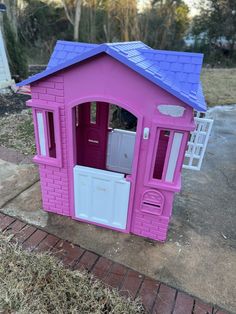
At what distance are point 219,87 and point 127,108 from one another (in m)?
8.58

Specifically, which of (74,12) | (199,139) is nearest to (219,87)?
(199,139)

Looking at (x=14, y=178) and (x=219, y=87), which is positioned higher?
(x=219, y=87)

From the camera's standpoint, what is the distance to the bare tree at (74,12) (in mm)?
15080

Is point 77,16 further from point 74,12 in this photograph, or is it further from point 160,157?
point 160,157

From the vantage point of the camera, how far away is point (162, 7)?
15336 mm

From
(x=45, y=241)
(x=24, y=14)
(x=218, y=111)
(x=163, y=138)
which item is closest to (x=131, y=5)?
(x=24, y=14)

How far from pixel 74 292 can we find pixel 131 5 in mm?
15872

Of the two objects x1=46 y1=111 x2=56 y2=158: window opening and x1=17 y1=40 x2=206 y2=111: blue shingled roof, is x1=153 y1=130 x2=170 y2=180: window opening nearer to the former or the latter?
x1=17 y1=40 x2=206 y2=111: blue shingled roof

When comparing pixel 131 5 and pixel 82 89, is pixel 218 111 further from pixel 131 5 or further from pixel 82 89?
pixel 131 5

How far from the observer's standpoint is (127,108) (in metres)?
2.30

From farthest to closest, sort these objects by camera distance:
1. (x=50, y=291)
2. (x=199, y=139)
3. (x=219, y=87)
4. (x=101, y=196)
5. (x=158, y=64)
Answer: (x=219, y=87), (x=199, y=139), (x=101, y=196), (x=158, y=64), (x=50, y=291)

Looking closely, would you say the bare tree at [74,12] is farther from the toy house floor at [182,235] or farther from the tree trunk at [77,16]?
the toy house floor at [182,235]

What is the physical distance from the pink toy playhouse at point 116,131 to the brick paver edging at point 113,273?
1.40ft

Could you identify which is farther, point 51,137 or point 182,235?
point 182,235
